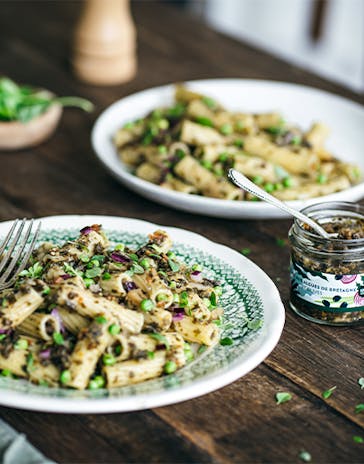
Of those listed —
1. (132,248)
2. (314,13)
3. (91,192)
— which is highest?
(132,248)

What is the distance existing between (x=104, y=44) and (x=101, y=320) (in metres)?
1.71

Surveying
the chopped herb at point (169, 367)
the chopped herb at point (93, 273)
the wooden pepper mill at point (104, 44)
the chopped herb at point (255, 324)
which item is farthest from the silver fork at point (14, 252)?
the wooden pepper mill at point (104, 44)

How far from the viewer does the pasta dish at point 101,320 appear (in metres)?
1.34

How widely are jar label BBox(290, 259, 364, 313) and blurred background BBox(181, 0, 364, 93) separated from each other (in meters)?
4.12

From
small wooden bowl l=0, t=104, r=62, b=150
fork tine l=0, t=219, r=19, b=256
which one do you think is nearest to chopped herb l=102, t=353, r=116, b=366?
fork tine l=0, t=219, r=19, b=256

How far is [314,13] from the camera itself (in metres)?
5.67

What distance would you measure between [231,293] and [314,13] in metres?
4.50

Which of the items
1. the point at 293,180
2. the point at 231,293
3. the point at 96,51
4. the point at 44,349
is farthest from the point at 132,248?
the point at 96,51

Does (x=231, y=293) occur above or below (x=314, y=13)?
above

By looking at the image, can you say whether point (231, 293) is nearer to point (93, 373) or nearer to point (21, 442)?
point (93, 373)

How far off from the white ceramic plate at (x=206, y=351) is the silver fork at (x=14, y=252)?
54 mm

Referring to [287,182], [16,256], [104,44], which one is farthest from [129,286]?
[104,44]

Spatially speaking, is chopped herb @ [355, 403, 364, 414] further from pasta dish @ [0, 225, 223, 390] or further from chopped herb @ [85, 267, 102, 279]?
chopped herb @ [85, 267, 102, 279]

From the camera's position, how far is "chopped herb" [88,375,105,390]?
133 centimetres
